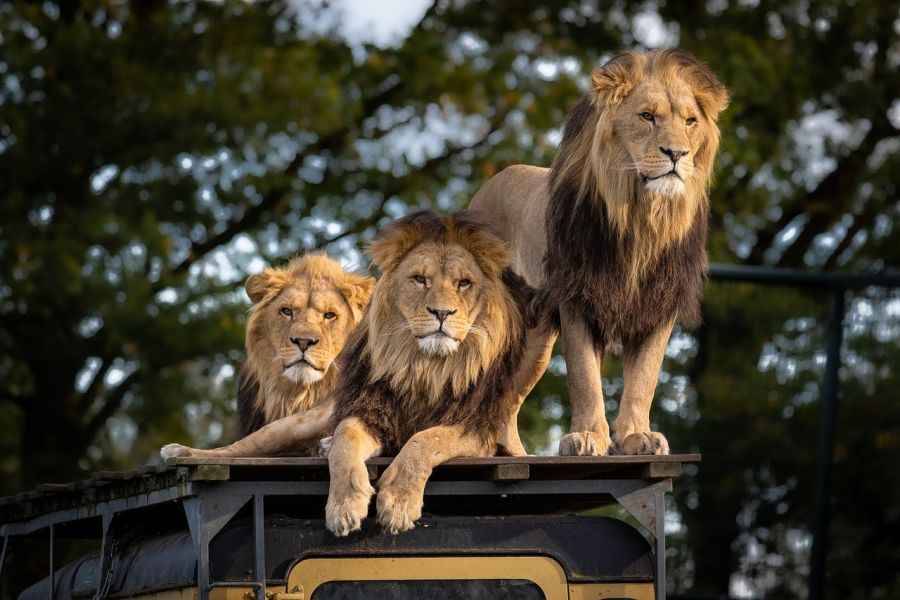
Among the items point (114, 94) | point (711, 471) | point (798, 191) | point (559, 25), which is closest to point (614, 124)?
point (711, 471)

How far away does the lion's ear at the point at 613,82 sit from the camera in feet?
18.4

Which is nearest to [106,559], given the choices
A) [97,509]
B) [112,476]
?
[97,509]

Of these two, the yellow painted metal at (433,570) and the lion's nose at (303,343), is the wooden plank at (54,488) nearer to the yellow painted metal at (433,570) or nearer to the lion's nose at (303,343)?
the lion's nose at (303,343)

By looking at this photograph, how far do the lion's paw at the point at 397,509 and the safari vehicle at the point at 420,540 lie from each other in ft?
0.33

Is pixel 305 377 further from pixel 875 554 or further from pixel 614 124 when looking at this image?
pixel 875 554

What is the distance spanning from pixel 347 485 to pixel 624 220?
1356mm

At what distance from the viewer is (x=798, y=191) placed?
1712 cm

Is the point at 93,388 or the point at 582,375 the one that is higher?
the point at 93,388

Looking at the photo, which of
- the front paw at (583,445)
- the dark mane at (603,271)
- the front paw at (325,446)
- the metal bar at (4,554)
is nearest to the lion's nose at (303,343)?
the front paw at (325,446)

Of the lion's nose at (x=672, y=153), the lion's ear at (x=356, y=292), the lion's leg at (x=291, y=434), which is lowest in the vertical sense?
the lion's leg at (x=291, y=434)

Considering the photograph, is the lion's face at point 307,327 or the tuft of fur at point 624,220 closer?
the tuft of fur at point 624,220

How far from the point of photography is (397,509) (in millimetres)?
5090

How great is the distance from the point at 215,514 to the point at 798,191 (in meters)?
12.9

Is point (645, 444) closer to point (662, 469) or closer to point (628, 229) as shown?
point (662, 469)
